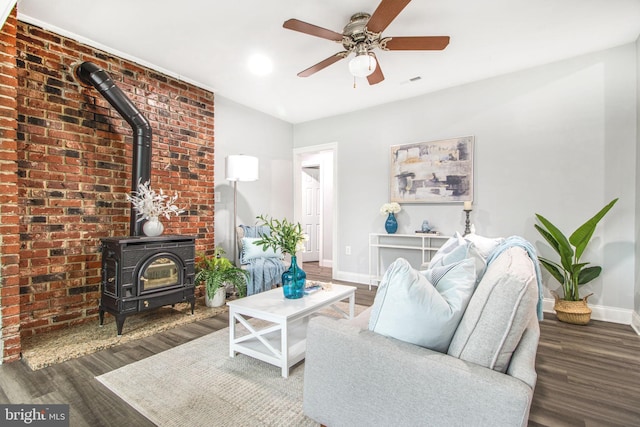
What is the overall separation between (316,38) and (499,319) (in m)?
2.64

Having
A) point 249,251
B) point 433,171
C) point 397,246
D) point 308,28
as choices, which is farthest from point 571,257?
point 249,251

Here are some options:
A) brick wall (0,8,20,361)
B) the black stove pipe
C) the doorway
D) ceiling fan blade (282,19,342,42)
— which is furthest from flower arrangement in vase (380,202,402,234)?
brick wall (0,8,20,361)

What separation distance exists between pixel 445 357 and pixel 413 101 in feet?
12.6

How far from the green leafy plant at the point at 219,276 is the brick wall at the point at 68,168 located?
61cm

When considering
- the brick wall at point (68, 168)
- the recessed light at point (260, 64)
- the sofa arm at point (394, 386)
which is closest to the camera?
the sofa arm at point (394, 386)

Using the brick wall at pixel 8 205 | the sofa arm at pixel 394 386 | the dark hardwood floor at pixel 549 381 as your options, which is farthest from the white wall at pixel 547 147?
the brick wall at pixel 8 205

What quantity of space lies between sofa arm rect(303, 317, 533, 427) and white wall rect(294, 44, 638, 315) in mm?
3065

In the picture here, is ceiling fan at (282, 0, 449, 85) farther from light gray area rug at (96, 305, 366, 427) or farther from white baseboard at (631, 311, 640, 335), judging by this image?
white baseboard at (631, 311, 640, 335)

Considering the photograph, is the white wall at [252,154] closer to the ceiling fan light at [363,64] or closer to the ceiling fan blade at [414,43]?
the ceiling fan light at [363,64]

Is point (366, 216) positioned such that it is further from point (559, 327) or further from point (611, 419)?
point (611, 419)

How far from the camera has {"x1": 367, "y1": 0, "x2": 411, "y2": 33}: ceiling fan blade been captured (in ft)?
6.09

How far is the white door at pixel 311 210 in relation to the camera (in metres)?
6.91

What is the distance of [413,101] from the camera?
13.9 ft

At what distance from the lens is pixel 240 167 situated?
152 inches
